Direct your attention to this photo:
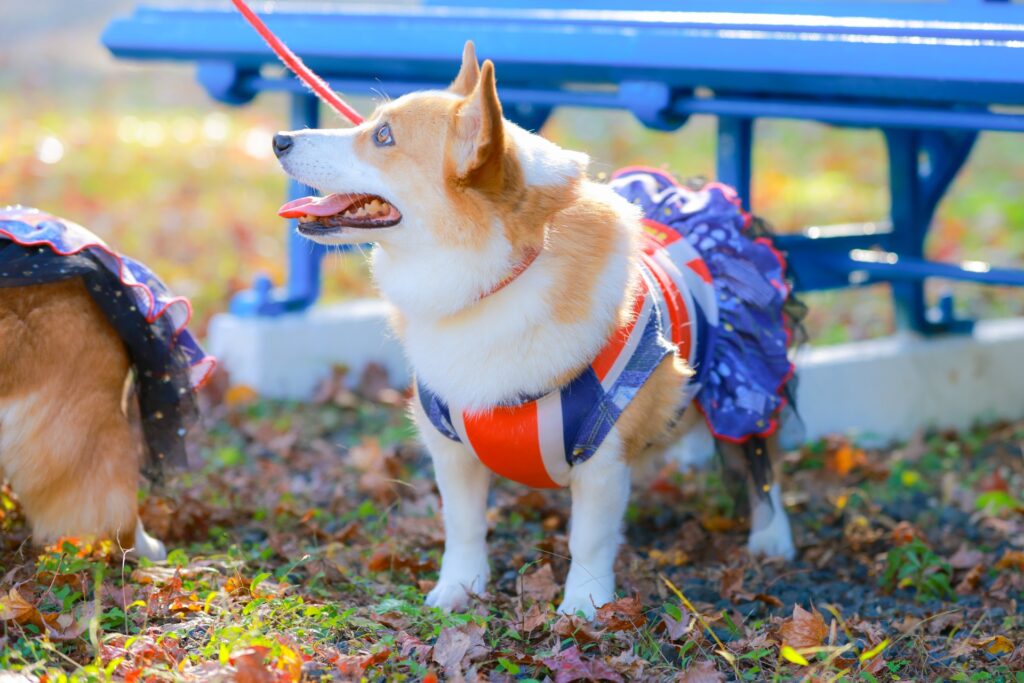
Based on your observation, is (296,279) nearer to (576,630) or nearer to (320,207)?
(320,207)

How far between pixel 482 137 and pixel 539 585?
1.19 m

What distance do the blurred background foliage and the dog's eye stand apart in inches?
101

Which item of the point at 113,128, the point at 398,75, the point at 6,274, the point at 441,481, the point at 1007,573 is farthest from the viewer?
the point at 113,128

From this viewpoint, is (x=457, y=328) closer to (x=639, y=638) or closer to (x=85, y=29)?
(x=639, y=638)

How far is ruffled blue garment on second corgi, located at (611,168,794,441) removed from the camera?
3100 millimetres

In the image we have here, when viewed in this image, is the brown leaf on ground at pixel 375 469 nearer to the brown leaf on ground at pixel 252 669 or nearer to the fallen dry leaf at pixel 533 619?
the fallen dry leaf at pixel 533 619

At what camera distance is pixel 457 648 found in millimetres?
2424

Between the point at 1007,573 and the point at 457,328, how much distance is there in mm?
1731

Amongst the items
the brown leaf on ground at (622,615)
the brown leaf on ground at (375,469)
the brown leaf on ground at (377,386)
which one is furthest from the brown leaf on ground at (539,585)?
the brown leaf on ground at (377,386)

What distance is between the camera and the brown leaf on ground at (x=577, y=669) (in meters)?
Answer: 2.33

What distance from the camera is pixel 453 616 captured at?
266 cm

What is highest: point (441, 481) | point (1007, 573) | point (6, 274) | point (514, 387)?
point (6, 274)

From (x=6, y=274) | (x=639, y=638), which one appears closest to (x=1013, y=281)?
(x=639, y=638)

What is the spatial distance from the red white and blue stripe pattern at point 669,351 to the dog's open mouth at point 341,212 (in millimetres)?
423
